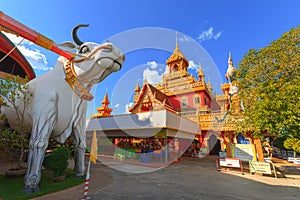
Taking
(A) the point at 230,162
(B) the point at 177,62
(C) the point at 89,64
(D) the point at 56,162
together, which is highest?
(B) the point at 177,62

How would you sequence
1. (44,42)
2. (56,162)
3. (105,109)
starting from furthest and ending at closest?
(105,109) → (56,162) → (44,42)

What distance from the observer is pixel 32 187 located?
4.27 metres

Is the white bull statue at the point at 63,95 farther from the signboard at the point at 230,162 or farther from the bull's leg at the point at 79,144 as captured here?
the signboard at the point at 230,162

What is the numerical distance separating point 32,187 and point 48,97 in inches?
104

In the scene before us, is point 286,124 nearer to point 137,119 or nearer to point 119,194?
point 119,194

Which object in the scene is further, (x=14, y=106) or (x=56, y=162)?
(x=56, y=162)

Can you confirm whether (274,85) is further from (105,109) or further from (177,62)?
(105,109)

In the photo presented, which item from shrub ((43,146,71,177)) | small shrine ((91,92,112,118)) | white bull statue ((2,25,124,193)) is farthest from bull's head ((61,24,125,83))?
small shrine ((91,92,112,118))

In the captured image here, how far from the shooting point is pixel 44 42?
4605 mm

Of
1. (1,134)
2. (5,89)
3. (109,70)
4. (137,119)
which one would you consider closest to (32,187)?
(1,134)

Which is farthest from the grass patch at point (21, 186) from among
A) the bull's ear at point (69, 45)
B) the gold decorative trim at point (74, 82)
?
the bull's ear at point (69, 45)

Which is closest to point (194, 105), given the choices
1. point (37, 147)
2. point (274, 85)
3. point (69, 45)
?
point (274, 85)

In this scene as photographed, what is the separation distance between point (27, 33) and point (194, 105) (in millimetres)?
22335

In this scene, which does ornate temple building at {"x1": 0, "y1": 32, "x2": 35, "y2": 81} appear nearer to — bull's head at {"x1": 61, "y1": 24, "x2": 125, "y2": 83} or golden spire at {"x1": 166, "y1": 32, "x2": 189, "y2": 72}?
bull's head at {"x1": 61, "y1": 24, "x2": 125, "y2": 83}
